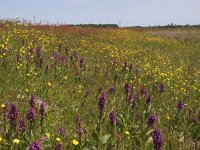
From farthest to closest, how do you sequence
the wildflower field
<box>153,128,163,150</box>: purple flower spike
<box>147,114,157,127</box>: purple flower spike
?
<box>147,114,157,127</box>: purple flower spike < the wildflower field < <box>153,128,163,150</box>: purple flower spike

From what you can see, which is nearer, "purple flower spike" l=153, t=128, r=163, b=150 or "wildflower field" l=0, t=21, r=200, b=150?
"purple flower spike" l=153, t=128, r=163, b=150

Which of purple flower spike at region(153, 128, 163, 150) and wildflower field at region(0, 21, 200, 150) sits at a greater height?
purple flower spike at region(153, 128, 163, 150)

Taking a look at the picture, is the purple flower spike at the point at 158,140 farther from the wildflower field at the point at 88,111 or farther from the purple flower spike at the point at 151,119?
the purple flower spike at the point at 151,119

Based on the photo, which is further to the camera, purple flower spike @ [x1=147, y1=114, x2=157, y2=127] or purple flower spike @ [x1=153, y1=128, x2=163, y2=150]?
purple flower spike @ [x1=147, y1=114, x2=157, y2=127]

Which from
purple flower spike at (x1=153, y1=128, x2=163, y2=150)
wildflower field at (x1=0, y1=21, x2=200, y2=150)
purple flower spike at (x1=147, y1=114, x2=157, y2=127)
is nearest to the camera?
purple flower spike at (x1=153, y1=128, x2=163, y2=150)

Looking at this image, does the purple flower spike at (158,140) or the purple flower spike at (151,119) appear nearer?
the purple flower spike at (158,140)

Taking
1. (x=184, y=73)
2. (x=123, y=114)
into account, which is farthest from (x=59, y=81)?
(x=184, y=73)

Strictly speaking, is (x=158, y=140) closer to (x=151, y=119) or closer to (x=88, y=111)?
(x=151, y=119)

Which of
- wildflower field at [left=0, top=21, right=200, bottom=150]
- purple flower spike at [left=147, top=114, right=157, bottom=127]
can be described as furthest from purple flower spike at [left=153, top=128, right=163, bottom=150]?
purple flower spike at [left=147, top=114, right=157, bottom=127]

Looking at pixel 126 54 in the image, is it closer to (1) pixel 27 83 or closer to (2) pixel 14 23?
(2) pixel 14 23

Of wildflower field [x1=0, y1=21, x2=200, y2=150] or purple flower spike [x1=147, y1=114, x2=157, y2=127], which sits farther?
purple flower spike [x1=147, y1=114, x2=157, y2=127]

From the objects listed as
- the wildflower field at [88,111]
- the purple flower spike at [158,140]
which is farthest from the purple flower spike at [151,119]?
the purple flower spike at [158,140]

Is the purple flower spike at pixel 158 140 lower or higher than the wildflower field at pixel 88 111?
higher

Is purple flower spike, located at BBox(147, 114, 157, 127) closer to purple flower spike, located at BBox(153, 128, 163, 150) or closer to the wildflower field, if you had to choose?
the wildflower field
